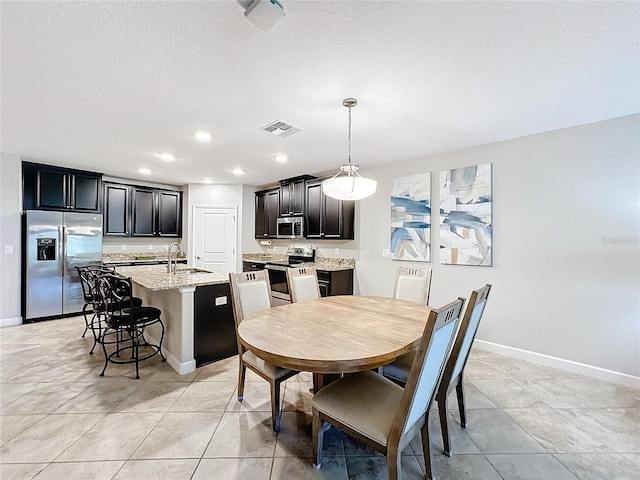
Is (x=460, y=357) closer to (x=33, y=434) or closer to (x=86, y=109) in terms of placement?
(x=33, y=434)

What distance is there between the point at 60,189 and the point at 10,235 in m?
0.93

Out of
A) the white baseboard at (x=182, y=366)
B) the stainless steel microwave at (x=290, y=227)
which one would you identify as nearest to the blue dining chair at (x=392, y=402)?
the white baseboard at (x=182, y=366)

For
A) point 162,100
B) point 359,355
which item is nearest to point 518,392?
point 359,355

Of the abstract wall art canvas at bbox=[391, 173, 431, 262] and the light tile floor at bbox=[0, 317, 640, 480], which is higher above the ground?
the abstract wall art canvas at bbox=[391, 173, 431, 262]

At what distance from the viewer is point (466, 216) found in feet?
11.5

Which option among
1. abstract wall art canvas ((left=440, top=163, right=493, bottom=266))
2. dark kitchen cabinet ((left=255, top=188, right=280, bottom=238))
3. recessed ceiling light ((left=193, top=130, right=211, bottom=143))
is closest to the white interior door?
dark kitchen cabinet ((left=255, top=188, right=280, bottom=238))

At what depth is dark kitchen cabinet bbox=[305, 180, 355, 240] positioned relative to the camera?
459 cm

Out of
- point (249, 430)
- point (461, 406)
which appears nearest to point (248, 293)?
point (249, 430)

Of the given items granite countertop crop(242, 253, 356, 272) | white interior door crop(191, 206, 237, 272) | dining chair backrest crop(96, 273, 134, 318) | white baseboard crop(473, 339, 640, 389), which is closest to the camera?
white baseboard crop(473, 339, 640, 389)

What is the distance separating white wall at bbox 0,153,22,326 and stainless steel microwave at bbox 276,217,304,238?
385cm

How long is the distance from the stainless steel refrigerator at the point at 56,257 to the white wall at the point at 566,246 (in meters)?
5.57

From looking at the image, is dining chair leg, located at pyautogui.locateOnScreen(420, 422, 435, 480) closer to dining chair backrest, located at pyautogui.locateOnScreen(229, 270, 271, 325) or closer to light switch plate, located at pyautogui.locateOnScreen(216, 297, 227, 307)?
dining chair backrest, located at pyautogui.locateOnScreen(229, 270, 271, 325)

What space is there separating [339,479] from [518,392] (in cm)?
185

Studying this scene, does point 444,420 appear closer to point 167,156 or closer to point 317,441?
point 317,441
